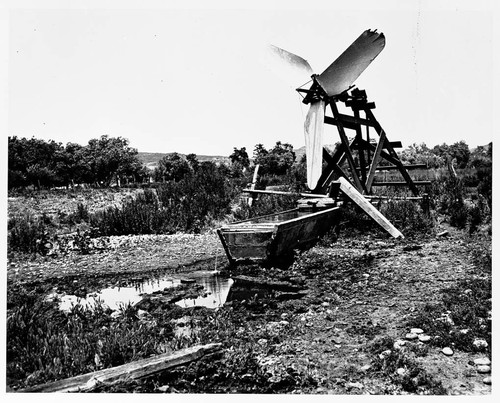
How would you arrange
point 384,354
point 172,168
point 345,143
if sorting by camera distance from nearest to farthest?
point 384,354, point 345,143, point 172,168

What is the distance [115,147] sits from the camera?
2361 centimetres

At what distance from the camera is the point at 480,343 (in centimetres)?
394

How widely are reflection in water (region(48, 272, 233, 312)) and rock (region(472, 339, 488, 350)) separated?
3016mm

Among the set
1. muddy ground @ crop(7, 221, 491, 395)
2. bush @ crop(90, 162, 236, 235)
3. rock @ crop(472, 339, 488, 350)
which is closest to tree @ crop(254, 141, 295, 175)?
bush @ crop(90, 162, 236, 235)

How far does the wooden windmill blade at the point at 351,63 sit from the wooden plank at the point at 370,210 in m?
2.15

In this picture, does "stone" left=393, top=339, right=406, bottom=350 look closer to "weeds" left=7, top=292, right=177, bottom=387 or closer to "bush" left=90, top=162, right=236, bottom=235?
"weeds" left=7, top=292, right=177, bottom=387

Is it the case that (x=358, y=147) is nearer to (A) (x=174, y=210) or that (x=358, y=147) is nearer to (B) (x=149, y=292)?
(A) (x=174, y=210)

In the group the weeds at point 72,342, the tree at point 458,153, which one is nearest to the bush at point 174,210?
the weeds at point 72,342

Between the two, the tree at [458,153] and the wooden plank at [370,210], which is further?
the tree at [458,153]

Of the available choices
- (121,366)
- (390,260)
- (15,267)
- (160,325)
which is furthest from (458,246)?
(15,267)

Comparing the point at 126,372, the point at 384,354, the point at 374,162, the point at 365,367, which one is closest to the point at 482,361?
the point at 384,354

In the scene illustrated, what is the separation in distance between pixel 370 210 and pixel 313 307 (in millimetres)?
3884

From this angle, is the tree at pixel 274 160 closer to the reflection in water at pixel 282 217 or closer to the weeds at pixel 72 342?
the reflection in water at pixel 282 217

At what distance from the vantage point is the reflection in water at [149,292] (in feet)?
18.3
